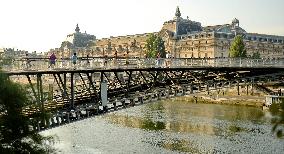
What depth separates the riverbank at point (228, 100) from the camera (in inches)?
3091

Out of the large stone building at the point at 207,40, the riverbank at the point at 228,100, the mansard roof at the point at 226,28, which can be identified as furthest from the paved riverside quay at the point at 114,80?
the mansard roof at the point at 226,28

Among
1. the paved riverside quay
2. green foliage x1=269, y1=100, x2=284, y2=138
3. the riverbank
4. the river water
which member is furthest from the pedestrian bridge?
the riverbank

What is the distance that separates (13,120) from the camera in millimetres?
19156

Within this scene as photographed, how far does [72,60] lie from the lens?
3155 centimetres

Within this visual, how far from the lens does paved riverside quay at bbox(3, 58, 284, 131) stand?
28.2 metres

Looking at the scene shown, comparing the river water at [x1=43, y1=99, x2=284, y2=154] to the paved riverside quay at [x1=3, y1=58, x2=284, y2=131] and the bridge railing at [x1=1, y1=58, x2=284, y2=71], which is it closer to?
the paved riverside quay at [x1=3, y1=58, x2=284, y2=131]

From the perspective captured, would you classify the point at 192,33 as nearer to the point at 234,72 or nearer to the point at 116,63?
the point at 234,72

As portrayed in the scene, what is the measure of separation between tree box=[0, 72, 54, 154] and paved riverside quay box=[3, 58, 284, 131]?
4.09 ft

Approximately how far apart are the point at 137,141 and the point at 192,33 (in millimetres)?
120916

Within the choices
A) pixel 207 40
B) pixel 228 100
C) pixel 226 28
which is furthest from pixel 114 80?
pixel 226 28

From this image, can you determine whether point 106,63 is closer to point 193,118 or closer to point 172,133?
point 172,133

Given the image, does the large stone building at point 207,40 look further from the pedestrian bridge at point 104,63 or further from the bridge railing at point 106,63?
the bridge railing at point 106,63

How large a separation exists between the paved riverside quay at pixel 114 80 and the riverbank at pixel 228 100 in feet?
84.9

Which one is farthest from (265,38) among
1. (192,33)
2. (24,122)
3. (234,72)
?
Answer: (24,122)
